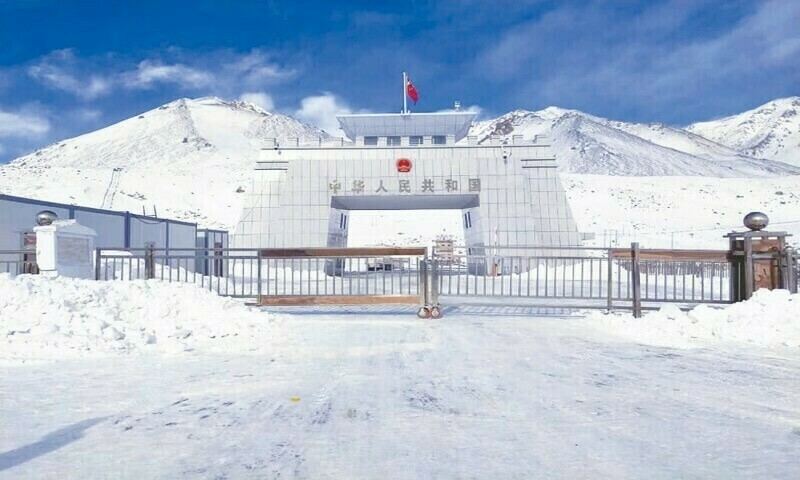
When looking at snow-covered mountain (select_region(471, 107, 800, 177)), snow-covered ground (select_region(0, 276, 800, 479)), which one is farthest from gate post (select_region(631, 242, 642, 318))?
snow-covered mountain (select_region(471, 107, 800, 177))

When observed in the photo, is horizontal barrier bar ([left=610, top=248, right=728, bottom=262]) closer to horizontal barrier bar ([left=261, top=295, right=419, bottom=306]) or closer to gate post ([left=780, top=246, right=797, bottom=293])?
gate post ([left=780, top=246, right=797, bottom=293])

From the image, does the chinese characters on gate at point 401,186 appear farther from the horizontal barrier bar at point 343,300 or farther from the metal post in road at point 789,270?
the metal post in road at point 789,270

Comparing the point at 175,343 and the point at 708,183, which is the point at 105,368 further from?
the point at 708,183

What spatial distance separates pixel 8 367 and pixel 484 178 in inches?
927

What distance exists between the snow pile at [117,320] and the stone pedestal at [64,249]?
243cm

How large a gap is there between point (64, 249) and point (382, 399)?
922cm

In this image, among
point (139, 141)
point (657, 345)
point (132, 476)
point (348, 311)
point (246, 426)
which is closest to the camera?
point (132, 476)

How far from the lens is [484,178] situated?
90.7 feet

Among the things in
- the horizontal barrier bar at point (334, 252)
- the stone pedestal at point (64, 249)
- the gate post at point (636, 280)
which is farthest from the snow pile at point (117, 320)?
the gate post at point (636, 280)

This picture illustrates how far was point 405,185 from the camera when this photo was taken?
2741 cm

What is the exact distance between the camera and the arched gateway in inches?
1083

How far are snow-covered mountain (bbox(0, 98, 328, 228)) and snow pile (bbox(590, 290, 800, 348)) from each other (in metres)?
24.3

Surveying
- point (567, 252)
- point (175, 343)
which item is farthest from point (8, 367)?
point (567, 252)

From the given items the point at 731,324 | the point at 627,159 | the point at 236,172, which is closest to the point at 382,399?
the point at 731,324
